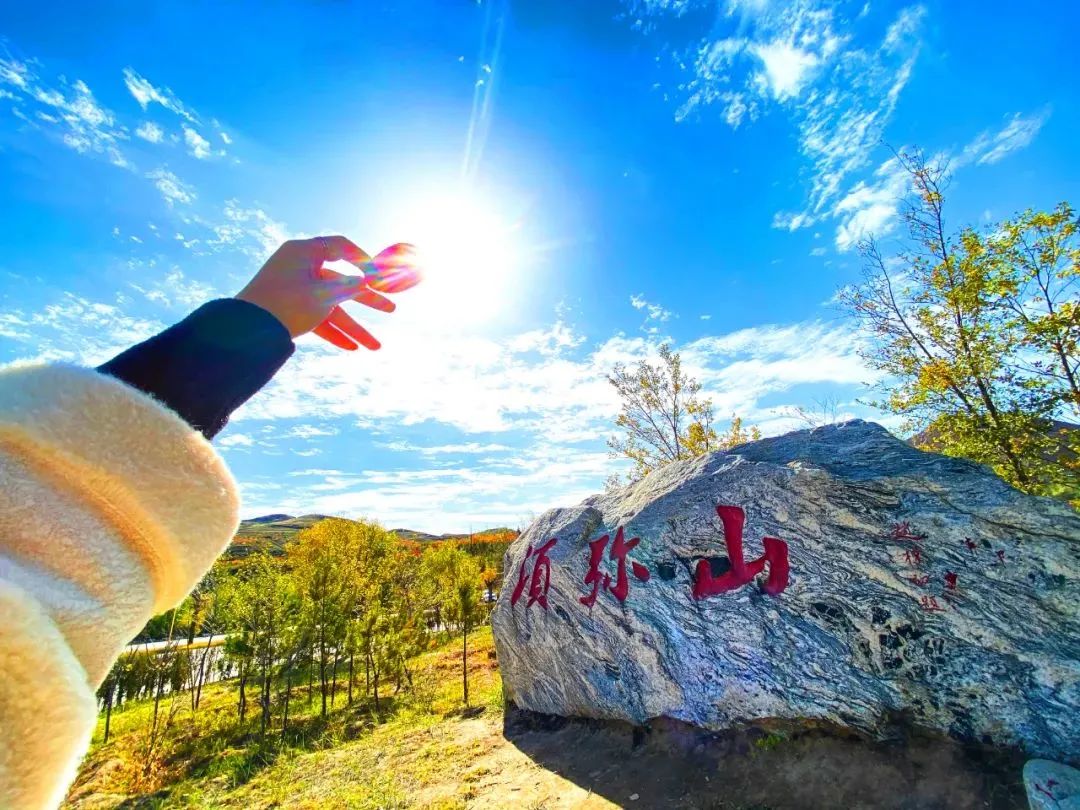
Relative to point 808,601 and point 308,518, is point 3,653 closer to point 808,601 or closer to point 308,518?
point 808,601

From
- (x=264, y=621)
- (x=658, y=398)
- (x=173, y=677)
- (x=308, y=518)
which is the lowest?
(x=173, y=677)

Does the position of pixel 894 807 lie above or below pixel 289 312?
below

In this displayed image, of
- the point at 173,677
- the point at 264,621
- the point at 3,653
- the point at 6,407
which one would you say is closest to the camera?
the point at 3,653

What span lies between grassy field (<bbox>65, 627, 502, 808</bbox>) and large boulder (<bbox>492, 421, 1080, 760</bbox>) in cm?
346

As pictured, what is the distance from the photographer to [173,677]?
928 inches

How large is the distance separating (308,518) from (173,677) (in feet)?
388

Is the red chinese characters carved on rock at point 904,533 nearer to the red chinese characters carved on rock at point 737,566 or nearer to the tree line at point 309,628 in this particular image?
the red chinese characters carved on rock at point 737,566

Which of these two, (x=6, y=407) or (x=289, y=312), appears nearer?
(x=6, y=407)

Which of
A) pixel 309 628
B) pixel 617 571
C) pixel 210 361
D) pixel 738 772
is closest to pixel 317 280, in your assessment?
pixel 210 361

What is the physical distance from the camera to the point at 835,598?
5594mm

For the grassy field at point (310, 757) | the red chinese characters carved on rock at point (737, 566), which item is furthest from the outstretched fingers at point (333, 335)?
the grassy field at point (310, 757)

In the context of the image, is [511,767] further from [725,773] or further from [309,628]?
[309,628]

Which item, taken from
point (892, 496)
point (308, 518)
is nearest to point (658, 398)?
point (892, 496)

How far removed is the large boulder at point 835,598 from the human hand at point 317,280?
20.0 ft
